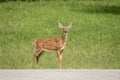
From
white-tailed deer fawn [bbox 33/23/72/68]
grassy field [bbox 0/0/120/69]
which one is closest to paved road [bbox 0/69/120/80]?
grassy field [bbox 0/0/120/69]

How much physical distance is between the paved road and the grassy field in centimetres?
141

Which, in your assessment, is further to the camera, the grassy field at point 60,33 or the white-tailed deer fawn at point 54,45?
the grassy field at point 60,33

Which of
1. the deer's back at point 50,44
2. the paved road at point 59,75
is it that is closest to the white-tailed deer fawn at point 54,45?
the deer's back at point 50,44

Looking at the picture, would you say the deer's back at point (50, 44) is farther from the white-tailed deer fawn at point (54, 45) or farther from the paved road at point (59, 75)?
the paved road at point (59, 75)

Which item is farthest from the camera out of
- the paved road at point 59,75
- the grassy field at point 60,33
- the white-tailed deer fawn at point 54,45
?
the grassy field at point 60,33

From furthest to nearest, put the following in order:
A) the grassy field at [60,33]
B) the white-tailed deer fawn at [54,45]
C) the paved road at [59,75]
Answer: the grassy field at [60,33] → the white-tailed deer fawn at [54,45] → the paved road at [59,75]

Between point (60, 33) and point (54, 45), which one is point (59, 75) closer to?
point (54, 45)

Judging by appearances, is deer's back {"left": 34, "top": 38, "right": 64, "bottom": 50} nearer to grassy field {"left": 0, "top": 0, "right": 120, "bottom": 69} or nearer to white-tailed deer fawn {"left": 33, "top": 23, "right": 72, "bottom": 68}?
white-tailed deer fawn {"left": 33, "top": 23, "right": 72, "bottom": 68}

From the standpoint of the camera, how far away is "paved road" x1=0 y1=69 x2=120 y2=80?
5.86m

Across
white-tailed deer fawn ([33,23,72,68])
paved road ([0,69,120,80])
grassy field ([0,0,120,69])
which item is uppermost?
paved road ([0,69,120,80])

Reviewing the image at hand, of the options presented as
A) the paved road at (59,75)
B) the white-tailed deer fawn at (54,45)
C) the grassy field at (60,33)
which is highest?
the paved road at (59,75)

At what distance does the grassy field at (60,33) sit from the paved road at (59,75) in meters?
1.41

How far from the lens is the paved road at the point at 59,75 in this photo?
586cm

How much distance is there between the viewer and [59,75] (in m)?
6.04
